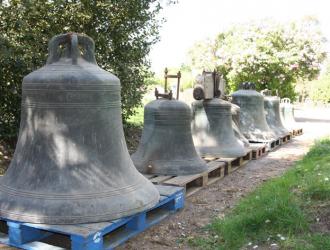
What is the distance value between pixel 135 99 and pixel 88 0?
202cm

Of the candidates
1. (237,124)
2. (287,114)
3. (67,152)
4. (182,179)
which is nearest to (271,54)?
(287,114)

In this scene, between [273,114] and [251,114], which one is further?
[273,114]

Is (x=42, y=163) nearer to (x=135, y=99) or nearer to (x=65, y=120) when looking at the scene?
(x=65, y=120)

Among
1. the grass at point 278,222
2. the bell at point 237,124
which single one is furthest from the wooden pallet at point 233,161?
the grass at point 278,222

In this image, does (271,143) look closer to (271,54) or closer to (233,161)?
(233,161)

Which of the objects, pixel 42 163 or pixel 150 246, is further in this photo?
pixel 150 246

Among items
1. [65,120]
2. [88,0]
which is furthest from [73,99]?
[88,0]

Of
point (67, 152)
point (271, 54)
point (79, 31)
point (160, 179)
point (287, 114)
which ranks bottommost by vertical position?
point (160, 179)

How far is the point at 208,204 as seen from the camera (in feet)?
16.8

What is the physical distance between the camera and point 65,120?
3.58m

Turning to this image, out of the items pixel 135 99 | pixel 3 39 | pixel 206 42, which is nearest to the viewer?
pixel 3 39

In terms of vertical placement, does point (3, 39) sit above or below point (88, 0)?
below

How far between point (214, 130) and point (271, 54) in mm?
9109

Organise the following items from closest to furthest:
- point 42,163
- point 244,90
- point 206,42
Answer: point 42,163, point 244,90, point 206,42
